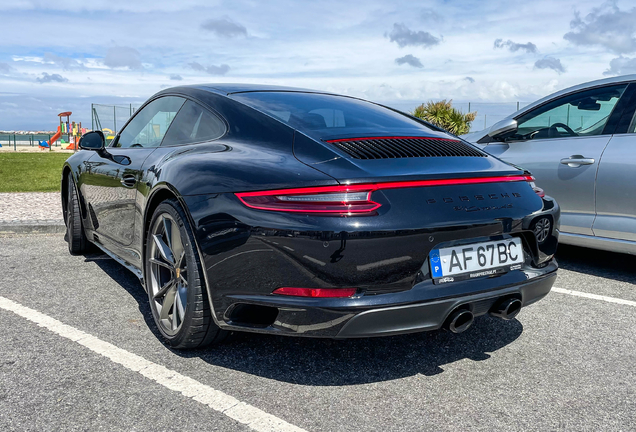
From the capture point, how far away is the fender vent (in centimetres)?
259

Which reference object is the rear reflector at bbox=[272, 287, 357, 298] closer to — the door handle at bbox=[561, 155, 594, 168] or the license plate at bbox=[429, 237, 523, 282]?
the license plate at bbox=[429, 237, 523, 282]

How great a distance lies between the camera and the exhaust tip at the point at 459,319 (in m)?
2.48

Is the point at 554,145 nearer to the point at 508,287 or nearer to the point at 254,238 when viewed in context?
the point at 508,287

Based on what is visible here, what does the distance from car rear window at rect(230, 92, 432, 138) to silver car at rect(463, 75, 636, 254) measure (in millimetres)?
1829

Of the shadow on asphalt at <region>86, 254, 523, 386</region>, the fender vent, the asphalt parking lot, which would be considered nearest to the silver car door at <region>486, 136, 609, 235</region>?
the asphalt parking lot

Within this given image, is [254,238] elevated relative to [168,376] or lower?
elevated

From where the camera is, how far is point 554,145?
4887 mm

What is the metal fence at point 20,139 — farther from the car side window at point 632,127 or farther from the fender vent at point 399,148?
the fender vent at point 399,148

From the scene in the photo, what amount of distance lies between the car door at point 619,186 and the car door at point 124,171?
316cm

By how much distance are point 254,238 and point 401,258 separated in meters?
0.61

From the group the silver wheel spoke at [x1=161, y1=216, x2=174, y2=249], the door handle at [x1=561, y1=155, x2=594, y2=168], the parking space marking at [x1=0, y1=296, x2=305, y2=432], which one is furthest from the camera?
the door handle at [x1=561, y1=155, x2=594, y2=168]

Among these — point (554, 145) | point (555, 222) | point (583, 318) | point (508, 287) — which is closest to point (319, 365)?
point (508, 287)

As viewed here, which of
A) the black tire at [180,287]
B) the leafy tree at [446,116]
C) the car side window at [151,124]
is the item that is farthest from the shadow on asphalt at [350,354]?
the leafy tree at [446,116]

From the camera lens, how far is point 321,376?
274 centimetres
